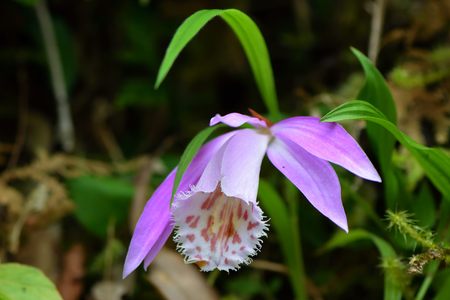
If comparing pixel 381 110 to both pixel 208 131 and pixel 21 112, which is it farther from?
pixel 21 112

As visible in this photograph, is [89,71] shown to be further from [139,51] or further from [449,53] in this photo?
[449,53]

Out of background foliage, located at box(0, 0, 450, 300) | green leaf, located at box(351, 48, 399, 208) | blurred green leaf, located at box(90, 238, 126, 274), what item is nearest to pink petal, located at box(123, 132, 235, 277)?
background foliage, located at box(0, 0, 450, 300)

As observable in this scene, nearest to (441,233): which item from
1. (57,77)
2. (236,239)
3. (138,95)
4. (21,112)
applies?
(236,239)

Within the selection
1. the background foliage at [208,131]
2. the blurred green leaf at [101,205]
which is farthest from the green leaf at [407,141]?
the blurred green leaf at [101,205]

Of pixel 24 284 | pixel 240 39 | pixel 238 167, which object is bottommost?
pixel 24 284

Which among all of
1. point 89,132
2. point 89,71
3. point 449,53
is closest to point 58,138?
point 89,132

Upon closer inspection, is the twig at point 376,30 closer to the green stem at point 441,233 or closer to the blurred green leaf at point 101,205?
the green stem at point 441,233
